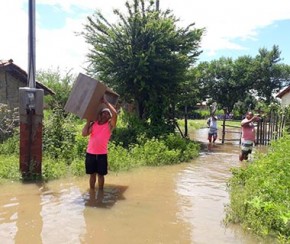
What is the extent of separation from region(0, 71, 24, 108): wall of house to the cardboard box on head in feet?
26.3

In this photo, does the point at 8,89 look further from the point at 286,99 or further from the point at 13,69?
the point at 286,99

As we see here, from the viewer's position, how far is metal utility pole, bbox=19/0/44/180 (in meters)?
8.49

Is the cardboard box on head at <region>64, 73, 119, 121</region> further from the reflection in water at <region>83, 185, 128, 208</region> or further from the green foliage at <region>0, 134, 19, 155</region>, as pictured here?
the green foliage at <region>0, 134, 19, 155</region>

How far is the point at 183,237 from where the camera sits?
5.30m

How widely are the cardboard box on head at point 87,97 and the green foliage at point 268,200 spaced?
3.10m

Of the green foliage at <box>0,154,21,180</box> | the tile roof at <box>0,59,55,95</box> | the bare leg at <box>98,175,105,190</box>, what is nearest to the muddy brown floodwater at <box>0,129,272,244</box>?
the bare leg at <box>98,175,105,190</box>

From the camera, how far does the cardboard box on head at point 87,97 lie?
303 inches

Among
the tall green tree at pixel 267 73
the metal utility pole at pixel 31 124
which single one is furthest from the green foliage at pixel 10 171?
the tall green tree at pixel 267 73

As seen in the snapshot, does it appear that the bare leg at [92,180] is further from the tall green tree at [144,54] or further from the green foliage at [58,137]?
the tall green tree at [144,54]

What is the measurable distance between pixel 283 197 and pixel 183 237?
1.47 metres

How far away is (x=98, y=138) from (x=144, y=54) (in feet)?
26.9

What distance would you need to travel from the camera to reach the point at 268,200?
18.2ft

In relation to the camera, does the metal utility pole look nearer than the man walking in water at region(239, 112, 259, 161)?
Yes

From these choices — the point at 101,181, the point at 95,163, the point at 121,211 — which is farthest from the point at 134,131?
the point at 121,211
